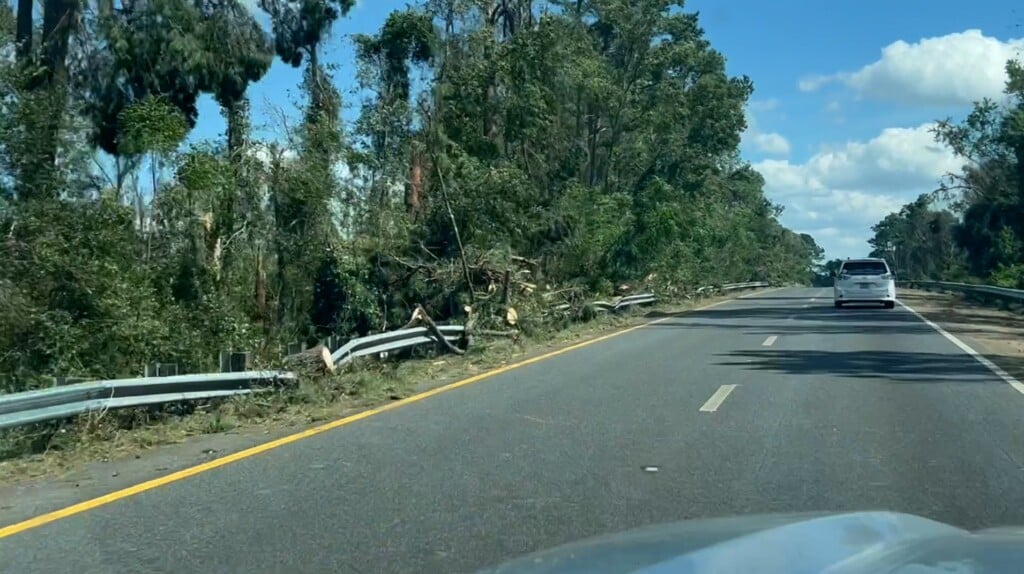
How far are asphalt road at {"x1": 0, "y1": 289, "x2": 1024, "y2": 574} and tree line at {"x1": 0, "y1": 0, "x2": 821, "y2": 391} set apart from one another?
8.87 m

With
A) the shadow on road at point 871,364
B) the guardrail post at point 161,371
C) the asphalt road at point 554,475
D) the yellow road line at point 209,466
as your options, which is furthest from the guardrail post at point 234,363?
the shadow on road at point 871,364

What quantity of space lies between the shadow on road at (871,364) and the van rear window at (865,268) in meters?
17.4

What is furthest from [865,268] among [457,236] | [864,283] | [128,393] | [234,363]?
[128,393]

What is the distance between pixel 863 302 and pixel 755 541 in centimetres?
3388

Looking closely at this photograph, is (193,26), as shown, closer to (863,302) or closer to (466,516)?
(863,302)

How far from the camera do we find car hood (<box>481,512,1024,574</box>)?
3.74 metres

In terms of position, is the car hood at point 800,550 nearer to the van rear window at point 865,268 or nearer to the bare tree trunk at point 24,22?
the bare tree trunk at point 24,22

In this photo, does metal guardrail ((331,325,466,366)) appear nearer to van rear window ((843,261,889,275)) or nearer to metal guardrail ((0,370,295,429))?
metal guardrail ((0,370,295,429))

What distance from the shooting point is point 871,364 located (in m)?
16.8

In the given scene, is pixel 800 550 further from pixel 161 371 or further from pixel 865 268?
pixel 865 268

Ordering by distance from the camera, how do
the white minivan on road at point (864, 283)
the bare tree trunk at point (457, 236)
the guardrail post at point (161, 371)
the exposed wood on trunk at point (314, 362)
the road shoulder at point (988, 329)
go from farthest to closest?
1. the white minivan on road at point (864, 283)
2. the bare tree trunk at point (457, 236)
3. the road shoulder at point (988, 329)
4. the exposed wood on trunk at point (314, 362)
5. the guardrail post at point (161, 371)

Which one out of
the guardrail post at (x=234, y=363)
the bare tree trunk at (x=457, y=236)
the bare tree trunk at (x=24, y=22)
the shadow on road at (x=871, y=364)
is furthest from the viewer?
the bare tree trunk at (x=457, y=236)

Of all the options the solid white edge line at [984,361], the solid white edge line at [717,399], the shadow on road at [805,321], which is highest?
the solid white edge line at [717,399]

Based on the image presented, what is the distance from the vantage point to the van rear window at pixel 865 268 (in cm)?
3553
